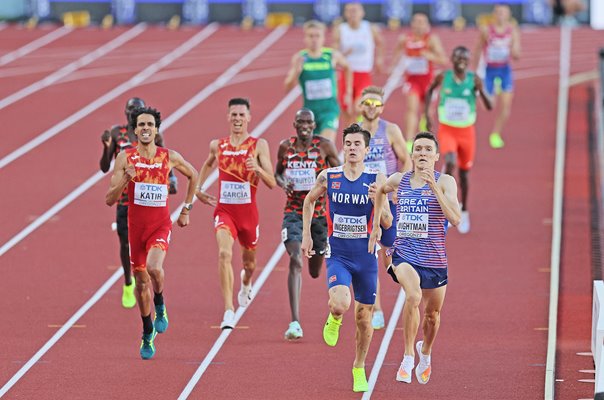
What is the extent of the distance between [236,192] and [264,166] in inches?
12.1

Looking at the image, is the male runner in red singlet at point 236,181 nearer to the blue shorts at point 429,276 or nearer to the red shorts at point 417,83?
the blue shorts at point 429,276

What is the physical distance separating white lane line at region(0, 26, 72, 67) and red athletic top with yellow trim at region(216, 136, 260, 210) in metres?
14.2

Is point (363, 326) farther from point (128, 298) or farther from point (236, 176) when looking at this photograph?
point (128, 298)

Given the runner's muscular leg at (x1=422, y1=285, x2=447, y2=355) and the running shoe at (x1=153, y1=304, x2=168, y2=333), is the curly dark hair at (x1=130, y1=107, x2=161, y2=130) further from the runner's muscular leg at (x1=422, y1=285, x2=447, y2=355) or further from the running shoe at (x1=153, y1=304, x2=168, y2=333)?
the runner's muscular leg at (x1=422, y1=285, x2=447, y2=355)

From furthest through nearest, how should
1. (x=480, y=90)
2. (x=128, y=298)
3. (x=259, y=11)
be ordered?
(x=259, y=11)
(x=480, y=90)
(x=128, y=298)

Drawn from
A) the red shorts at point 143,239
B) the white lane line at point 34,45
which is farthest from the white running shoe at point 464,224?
the white lane line at point 34,45

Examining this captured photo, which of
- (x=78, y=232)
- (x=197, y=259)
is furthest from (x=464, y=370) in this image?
(x=78, y=232)

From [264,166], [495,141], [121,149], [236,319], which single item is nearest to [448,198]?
[264,166]

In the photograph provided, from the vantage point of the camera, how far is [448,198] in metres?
9.56

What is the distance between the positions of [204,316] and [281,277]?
5.11 feet

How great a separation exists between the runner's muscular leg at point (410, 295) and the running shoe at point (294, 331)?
164 cm

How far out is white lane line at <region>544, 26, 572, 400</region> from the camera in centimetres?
1060

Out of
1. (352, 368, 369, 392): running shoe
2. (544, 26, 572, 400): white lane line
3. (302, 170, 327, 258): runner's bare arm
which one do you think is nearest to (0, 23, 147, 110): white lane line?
(544, 26, 572, 400): white lane line

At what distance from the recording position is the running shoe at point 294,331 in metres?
11.2
